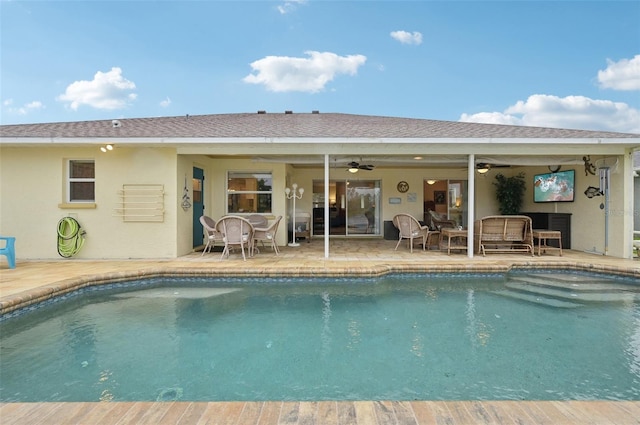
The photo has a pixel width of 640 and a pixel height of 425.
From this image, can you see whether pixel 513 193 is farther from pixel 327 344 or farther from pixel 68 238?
pixel 68 238

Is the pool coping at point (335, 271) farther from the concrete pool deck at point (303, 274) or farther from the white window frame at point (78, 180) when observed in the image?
the white window frame at point (78, 180)

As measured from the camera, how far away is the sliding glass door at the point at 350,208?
1212 centimetres

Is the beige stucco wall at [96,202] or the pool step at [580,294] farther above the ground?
the beige stucco wall at [96,202]

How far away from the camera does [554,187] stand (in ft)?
30.7

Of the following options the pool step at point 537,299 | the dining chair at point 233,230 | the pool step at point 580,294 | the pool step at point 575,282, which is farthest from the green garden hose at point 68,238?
the pool step at point 575,282

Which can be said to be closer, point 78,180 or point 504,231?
point 78,180

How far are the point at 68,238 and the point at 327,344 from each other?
6509 millimetres

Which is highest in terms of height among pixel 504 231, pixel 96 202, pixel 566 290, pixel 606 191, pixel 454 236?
pixel 606 191

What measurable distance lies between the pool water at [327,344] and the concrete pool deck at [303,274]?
408 mm

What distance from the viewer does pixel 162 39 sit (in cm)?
1439

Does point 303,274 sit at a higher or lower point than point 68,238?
lower

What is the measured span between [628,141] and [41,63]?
1887 centimetres

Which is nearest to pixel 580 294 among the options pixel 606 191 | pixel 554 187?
pixel 606 191

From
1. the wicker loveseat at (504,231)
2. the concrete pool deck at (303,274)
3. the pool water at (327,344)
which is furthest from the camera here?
the wicker loveseat at (504,231)
